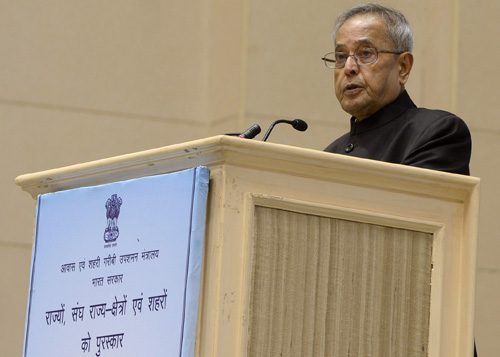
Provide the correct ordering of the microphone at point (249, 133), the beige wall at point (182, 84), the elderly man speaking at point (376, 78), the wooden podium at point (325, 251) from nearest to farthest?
the wooden podium at point (325, 251) < the microphone at point (249, 133) < the elderly man speaking at point (376, 78) < the beige wall at point (182, 84)

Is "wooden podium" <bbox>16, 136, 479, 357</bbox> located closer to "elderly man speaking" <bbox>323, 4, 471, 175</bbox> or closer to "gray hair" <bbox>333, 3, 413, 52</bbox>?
"elderly man speaking" <bbox>323, 4, 471, 175</bbox>

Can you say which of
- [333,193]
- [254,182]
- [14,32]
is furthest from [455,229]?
[14,32]

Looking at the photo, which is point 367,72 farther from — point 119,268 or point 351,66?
point 119,268

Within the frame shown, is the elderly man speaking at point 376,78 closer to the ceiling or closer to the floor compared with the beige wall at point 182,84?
closer to the floor

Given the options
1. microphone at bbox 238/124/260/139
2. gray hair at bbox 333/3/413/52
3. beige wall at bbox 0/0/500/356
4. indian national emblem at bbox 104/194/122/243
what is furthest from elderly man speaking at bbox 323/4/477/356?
beige wall at bbox 0/0/500/356

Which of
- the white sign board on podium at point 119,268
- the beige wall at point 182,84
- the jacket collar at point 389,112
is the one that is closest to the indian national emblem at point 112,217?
the white sign board on podium at point 119,268

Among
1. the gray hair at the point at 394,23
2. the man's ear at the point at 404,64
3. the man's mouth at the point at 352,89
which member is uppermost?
the gray hair at the point at 394,23

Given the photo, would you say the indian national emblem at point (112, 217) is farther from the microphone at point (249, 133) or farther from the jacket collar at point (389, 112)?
the jacket collar at point (389, 112)

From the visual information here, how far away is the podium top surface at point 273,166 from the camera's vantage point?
2104mm

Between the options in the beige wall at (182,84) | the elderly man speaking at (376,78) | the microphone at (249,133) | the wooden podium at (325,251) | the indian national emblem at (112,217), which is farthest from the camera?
the beige wall at (182,84)

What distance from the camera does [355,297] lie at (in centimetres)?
221

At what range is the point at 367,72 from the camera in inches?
122

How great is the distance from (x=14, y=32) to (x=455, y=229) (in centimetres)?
346

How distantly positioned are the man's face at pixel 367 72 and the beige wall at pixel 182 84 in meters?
1.95
